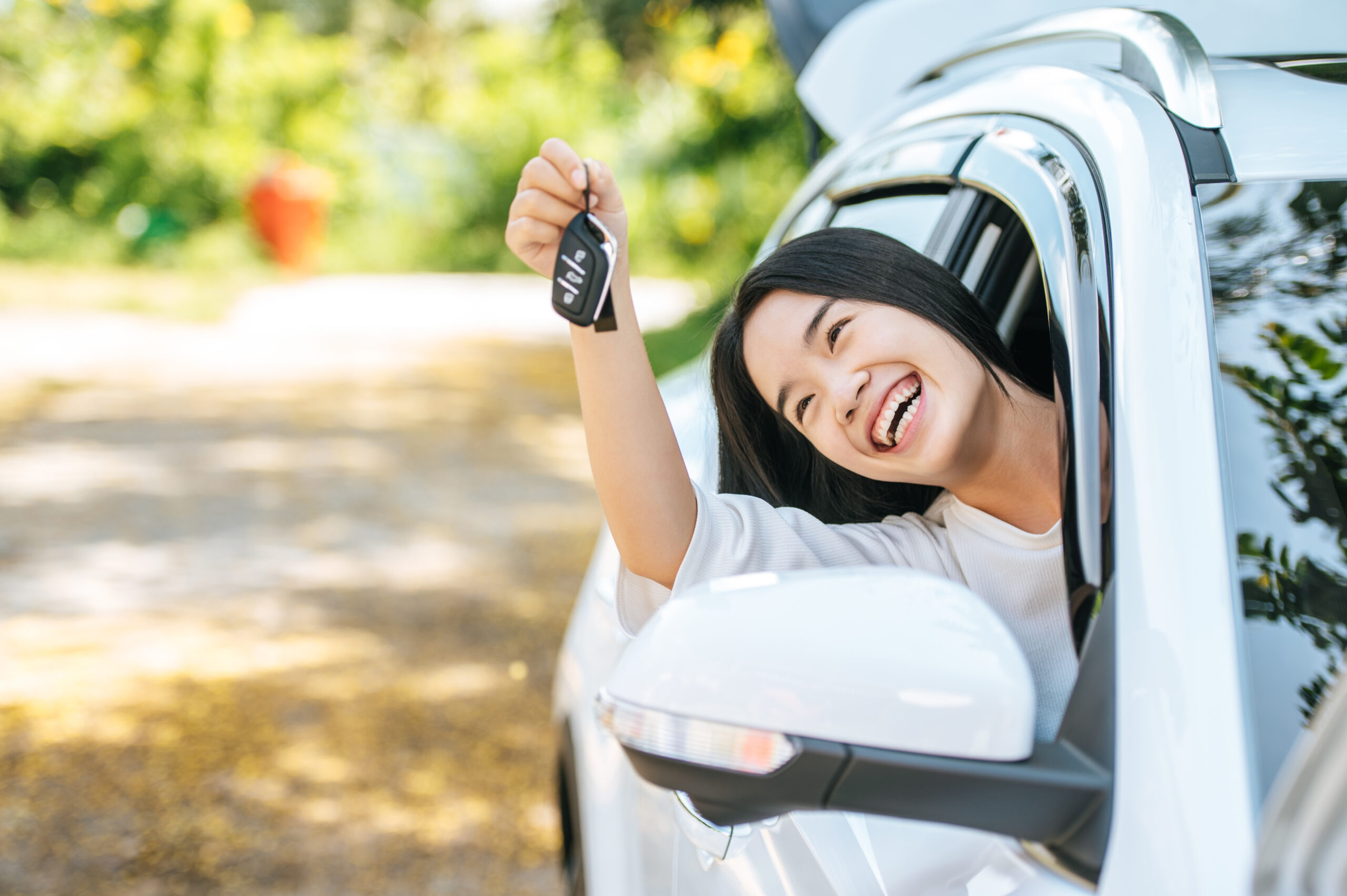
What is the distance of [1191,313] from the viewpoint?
1020 mm

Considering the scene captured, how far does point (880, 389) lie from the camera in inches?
53.6

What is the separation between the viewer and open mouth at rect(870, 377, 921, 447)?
1355mm

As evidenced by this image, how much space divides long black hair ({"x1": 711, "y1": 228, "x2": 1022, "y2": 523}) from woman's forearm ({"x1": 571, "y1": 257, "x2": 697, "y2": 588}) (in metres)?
0.20

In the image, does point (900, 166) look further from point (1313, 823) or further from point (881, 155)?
point (1313, 823)

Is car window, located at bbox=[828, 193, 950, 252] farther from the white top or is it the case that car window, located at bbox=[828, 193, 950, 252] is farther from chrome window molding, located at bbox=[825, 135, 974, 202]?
the white top

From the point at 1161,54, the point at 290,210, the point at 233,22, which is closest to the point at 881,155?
the point at 1161,54

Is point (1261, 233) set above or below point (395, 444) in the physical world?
above

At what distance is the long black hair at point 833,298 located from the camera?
1492 millimetres

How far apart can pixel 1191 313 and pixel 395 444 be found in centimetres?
592

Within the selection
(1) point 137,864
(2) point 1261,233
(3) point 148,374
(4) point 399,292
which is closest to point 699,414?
(2) point 1261,233

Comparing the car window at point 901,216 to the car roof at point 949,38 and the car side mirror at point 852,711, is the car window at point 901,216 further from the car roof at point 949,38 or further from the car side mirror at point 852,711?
the car side mirror at point 852,711

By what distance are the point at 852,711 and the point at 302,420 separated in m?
6.66

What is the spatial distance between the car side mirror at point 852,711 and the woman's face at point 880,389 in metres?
0.51

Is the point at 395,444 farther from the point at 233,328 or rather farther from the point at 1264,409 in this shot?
the point at 1264,409
